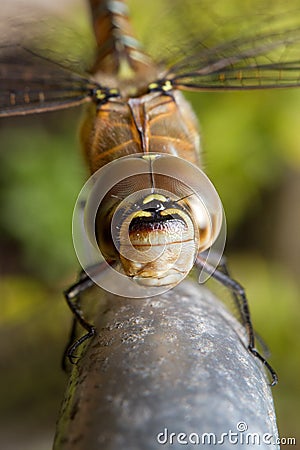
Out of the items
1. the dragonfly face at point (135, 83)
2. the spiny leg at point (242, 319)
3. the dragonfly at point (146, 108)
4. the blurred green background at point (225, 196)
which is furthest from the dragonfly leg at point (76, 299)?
the blurred green background at point (225, 196)

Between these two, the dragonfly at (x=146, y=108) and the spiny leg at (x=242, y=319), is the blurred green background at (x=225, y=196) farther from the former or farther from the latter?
the spiny leg at (x=242, y=319)

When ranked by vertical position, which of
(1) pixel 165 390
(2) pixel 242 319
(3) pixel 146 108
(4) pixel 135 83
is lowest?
(1) pixel 165 390

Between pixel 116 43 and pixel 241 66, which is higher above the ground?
pixel 116 43

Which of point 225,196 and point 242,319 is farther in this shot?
point 225,196

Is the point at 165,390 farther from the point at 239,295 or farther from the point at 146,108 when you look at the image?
the point at 146,108

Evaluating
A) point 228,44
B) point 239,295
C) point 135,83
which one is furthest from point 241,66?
point 239,295

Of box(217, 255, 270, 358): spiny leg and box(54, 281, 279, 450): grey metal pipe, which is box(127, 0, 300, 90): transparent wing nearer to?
box(217, 255, 270, 358): spiny leg

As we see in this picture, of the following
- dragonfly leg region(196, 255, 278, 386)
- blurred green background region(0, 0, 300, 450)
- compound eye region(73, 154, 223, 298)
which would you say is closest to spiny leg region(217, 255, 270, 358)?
dragonfly leg region(196, 255, 278, 386)
